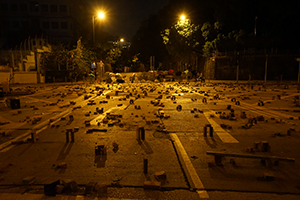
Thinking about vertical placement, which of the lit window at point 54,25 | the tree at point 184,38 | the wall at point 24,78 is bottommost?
the wall at point 24,78

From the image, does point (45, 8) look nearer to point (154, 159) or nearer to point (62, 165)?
point (62, 165)

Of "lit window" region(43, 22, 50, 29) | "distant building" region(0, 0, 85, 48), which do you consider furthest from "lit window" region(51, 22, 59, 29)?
"lit window" region(43, 22, 50, 29)

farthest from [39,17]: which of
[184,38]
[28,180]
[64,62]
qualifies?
[28,180]

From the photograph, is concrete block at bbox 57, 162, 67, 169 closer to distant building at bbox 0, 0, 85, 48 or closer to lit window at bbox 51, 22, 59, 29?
distant building at bbox 0, 0, 85, 48

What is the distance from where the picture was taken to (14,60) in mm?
30734

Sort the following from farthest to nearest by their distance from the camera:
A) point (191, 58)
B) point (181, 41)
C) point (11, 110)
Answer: point (191, 58) → point (181, 41) → point (11, 110)

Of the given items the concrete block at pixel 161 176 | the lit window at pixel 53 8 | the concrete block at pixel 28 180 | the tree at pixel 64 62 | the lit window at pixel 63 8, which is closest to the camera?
the concrete block at pixel 28 180

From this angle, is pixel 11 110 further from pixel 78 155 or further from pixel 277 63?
pixel 277 63

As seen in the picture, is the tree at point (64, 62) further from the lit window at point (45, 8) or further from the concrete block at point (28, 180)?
the concrete block at point (28, 180)

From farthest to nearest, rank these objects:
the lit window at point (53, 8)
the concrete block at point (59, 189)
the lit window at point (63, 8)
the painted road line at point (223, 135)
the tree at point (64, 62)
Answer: the lit window at point (63, 8) → the lit window at point (53, 8) → the tree at point (64, 62) → the painted road line at point (223, 135) → the concrete block at point (59, 189)

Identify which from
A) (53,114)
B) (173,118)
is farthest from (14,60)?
(173,118)

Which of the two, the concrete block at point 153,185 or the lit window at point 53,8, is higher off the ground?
the lit window at point 53,8

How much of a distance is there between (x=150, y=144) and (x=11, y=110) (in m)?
6.99

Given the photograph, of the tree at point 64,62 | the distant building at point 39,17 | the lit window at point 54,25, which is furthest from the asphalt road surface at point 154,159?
the lit window at point 54,25
